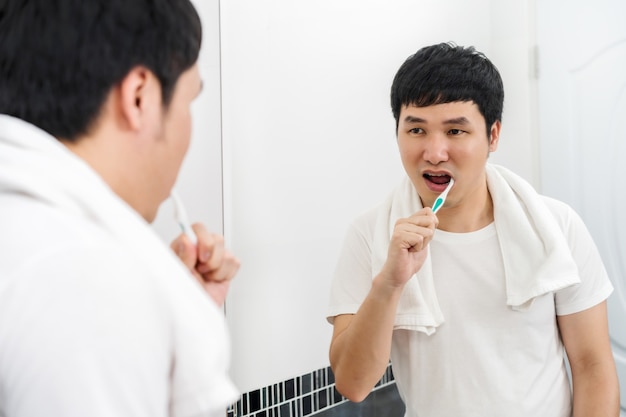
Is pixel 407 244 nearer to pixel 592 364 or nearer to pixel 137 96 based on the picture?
pixel 592 364

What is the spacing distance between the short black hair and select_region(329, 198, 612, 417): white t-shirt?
0.84 feet

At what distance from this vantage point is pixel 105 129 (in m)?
0.54

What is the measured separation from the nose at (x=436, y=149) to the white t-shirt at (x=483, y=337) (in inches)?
6.5

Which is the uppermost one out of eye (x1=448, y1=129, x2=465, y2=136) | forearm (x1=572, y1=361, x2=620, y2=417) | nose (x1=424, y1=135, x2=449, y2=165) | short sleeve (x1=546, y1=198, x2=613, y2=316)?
eye (x1=448, y1=129, x2=465, y2=136)

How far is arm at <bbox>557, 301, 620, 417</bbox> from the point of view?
1.16 metres

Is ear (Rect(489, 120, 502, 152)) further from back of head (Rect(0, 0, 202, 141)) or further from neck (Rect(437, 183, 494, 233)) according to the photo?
back of head (Rect(0, 0, 202, 141))

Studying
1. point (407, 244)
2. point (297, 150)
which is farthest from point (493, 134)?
point (297, 150)

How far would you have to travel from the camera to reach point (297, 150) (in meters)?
1.48

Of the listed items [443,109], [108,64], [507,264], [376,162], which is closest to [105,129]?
[108,64]

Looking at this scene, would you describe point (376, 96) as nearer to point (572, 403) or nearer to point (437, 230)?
point (437, 230)

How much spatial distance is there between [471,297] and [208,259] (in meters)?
0.65

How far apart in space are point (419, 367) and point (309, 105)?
0.66m

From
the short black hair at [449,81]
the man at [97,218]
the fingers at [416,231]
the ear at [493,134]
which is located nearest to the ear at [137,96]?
the man at [97,218]

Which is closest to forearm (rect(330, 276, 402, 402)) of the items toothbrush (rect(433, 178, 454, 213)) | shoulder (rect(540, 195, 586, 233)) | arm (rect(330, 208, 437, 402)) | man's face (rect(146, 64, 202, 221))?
arm (rect(330, 208, 437, 402))
